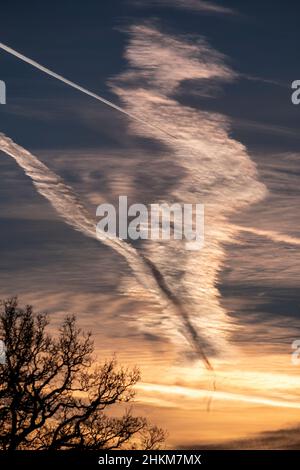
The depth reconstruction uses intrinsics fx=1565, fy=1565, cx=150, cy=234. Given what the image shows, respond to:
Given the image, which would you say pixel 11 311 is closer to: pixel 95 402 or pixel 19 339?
pixel 19 339

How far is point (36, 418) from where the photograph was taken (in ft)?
196

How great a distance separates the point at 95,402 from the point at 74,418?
122 cm
